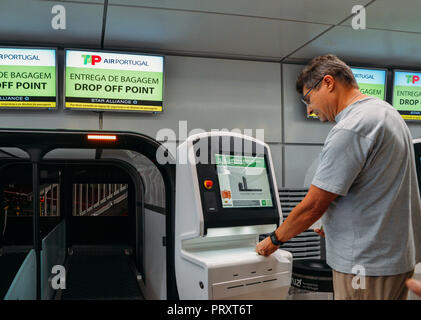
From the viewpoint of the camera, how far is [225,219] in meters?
1.77

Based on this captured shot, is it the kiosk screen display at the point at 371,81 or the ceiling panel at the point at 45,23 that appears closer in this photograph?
the ceiling panel at the point at 45,23

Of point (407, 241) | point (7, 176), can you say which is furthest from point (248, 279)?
point (7, 176)

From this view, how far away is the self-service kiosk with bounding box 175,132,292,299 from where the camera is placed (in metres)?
1.72

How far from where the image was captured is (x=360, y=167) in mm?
1449

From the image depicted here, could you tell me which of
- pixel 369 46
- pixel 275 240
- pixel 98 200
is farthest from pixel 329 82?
pixel 98 200

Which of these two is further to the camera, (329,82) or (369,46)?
(369,46)

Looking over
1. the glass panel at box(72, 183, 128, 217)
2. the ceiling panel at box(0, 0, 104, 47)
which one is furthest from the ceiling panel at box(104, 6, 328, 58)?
the glass panel at box(72, 183, 128, 217)

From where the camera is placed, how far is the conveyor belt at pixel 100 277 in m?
5.42

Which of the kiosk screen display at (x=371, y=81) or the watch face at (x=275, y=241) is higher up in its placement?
the kiosk screen display at (x=371, y=81)

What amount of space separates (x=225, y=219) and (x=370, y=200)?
2.04 feet

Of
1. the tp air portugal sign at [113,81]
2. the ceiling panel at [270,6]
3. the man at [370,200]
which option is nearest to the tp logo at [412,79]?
the ceiling panel at [270,6]

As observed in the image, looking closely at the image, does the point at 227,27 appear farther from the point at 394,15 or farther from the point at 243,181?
the point at 243,181

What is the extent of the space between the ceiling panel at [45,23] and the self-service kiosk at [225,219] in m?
1.56

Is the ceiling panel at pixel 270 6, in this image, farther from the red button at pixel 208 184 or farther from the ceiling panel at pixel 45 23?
the red button at pixel 208 184
